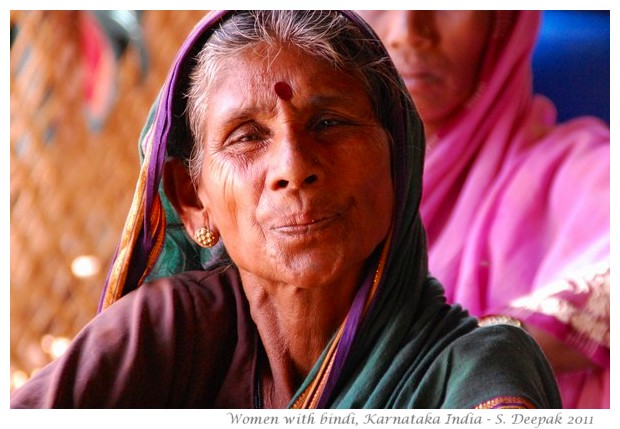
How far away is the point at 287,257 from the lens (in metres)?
1.34

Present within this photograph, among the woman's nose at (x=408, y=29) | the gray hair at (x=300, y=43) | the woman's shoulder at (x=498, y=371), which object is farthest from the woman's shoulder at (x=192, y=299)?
the woman's nose at (x=408, y=29)

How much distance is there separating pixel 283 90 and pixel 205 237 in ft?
0.89

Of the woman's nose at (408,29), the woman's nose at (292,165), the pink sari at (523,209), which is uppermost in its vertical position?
the woman's nose at (408,29)

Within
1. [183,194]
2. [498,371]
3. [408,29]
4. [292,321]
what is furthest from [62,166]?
[498,371]

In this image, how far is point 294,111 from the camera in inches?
53.1

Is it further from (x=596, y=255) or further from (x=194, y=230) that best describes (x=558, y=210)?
(x=194, y=230)

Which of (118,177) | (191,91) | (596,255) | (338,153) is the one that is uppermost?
(191,91)

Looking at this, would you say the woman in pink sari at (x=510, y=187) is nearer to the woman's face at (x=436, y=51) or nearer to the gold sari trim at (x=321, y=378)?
the woman's face at (x=436, y=51)

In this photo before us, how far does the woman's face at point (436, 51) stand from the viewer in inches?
96.9

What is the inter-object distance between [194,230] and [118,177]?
5.42 feet

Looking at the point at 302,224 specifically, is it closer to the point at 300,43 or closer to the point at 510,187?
the point at 300,43

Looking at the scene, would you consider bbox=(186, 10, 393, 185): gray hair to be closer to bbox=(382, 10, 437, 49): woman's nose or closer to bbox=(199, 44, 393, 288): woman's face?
bbox=(199, 44, 393, 288): woman's face
